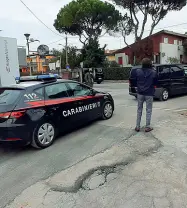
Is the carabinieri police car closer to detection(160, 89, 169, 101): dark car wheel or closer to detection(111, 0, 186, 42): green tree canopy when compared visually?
detection(160, 89, 169, 101): dark car wheel

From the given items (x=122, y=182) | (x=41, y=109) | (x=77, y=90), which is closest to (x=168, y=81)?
(x=77, y=90)

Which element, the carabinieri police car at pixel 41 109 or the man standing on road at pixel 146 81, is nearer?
the carabinieri police car at pixel 41 109

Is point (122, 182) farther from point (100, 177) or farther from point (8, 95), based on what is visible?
point (8, 95)

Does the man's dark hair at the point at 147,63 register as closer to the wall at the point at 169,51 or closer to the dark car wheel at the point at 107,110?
the dark car wheel at the point at 107,110

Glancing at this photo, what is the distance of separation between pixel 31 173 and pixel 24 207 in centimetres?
96

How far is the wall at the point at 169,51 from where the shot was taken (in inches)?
1249

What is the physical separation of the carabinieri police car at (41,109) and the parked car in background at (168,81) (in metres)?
4.79

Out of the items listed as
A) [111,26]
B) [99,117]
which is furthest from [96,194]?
[111,26]

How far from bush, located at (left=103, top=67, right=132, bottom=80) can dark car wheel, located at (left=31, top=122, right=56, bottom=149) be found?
23271 mm

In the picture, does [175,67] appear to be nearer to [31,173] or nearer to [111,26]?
[31,173]

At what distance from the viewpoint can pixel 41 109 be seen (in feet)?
16.0

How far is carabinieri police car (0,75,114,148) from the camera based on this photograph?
14.8ft

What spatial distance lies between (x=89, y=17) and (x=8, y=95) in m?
28.3

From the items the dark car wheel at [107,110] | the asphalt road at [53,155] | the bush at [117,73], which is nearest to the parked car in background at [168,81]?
the dark car wheel at [107,110]
